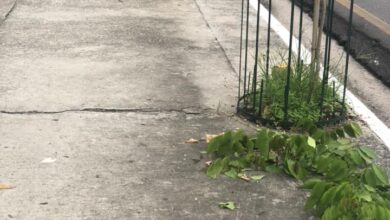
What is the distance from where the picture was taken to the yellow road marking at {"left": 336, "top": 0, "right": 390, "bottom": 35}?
7859 mm

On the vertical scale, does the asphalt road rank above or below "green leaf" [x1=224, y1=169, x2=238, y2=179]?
below

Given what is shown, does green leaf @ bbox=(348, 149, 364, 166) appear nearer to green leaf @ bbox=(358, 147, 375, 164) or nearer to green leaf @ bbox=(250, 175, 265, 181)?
green leaf @ bbox=(358, 147, 375, 164)

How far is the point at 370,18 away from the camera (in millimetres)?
8391

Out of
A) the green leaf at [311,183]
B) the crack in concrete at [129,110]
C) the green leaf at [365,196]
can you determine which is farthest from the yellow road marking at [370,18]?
the green leaf at [365,196]

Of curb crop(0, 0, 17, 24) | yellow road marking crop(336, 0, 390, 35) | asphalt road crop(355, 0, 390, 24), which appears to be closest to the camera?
curb crop(0, 0, 17, 24)

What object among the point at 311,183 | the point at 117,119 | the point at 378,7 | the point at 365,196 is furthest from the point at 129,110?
the point at 378,7

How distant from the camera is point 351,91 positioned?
18.4 feet

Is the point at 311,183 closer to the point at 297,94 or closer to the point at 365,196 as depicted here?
the point at 365,196

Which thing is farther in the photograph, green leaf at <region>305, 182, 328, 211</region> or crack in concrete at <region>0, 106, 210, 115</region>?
crack in concrete at <region>0, 106, 210, 115</region>

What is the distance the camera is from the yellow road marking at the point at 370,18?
7859mm

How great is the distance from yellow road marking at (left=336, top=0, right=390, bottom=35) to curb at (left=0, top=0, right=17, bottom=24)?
429 centimetres

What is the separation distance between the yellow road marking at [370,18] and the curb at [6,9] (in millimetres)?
4292

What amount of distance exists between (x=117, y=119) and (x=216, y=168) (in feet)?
3.57


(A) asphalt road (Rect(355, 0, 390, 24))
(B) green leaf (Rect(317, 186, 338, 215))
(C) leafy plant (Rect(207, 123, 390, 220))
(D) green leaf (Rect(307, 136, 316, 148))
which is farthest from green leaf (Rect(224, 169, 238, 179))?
(A) asphalt road (Rect(355, 0, 390, 24))
